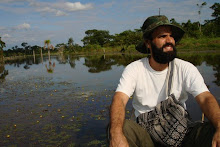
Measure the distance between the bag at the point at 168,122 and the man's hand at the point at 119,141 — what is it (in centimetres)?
56

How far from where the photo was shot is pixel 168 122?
2.47 m

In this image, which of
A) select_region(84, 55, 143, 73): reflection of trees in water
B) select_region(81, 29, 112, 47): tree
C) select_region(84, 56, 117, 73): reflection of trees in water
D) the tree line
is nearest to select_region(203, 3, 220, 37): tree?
the tree line

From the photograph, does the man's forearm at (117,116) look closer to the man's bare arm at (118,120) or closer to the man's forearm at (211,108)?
the man's bare arm at (118,120)

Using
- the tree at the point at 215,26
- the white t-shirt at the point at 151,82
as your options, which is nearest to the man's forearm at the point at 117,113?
the white t-shirt at the point at 151,82

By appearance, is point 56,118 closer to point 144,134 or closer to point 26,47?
point 144,134

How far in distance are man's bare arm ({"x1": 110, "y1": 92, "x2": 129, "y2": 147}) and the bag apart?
430mm

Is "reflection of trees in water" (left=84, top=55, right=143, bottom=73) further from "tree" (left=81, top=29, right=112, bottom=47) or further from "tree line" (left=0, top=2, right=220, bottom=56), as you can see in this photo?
"tree" (left=81, top=29, right=112, bottom=47)

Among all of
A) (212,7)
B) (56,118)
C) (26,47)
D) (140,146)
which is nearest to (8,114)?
(56,118)

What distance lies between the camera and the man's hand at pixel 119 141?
206 centimetres

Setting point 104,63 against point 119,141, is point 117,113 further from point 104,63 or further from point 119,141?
point 104,63

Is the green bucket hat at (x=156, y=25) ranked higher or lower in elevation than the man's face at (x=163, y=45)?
higher

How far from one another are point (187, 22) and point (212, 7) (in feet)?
19.2

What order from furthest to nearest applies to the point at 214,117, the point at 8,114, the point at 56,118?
1. the point at 8,114
2. the point at 56,118
3. the point at 214,117

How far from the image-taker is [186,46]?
40.4m
